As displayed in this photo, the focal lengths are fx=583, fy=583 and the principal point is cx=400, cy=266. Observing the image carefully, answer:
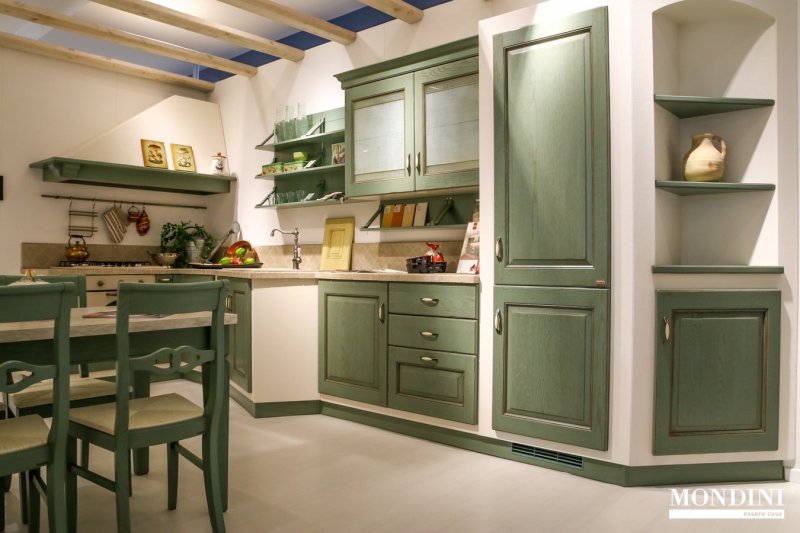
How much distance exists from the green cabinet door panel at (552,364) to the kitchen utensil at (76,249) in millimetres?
3841

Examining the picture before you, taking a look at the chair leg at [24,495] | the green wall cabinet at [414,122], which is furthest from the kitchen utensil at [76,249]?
the chair leg at [24,495]

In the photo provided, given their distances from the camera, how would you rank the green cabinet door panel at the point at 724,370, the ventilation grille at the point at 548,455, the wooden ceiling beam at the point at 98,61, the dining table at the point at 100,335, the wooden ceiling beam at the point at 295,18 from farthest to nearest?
the wooden ceiling beam at the point at 98,61 < the wooden ceiling beam at the point at 295,18 < the ventilation grille at the point at 548,455 < the green cabinet door panel at the point at 724,370 < the dining table at the point at 100,335

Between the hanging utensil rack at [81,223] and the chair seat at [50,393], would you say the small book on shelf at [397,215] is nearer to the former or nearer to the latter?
the chair seat at [50,393]

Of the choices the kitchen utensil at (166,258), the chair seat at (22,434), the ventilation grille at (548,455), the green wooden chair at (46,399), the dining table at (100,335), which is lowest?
the ventilation grille at (548,455)

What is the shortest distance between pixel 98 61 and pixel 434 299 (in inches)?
153

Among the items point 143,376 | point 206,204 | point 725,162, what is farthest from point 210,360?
point 206,204

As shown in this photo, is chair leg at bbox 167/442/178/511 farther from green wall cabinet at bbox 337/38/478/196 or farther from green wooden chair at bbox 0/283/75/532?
green wall cabinet at bbox 337/38/478/196

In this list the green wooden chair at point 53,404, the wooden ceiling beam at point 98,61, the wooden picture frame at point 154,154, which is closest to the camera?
the green wooden chair at point 53,404

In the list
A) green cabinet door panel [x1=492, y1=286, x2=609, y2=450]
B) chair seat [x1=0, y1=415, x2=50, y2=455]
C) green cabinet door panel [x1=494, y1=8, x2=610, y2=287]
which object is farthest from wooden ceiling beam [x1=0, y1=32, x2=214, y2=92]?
green cabinet door panel [x1=492, y1=286, x2=609, y2=450]

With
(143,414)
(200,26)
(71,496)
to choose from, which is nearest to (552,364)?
(143,414)

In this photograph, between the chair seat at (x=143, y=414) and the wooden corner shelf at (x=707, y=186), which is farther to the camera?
the wooden corner shelf at (x=707, y=186)

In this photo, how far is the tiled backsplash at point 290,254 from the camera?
4070 millimetres

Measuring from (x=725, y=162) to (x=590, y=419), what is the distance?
1.49 m

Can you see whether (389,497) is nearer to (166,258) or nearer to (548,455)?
(548,455)
